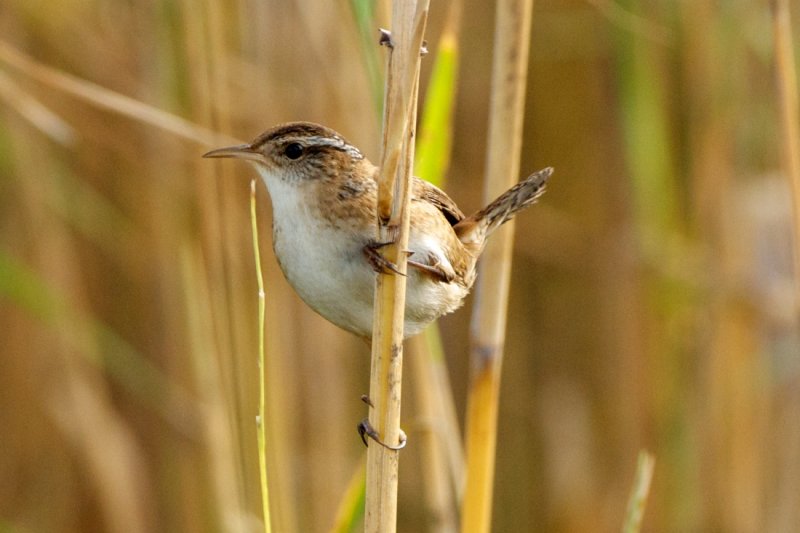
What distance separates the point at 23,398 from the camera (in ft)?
9.30

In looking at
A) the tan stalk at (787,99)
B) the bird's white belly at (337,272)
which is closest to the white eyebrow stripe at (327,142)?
the bird's white belly at (337,272)

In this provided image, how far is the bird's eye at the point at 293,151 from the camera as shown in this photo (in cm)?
165

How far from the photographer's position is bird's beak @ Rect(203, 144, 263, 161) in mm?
1628

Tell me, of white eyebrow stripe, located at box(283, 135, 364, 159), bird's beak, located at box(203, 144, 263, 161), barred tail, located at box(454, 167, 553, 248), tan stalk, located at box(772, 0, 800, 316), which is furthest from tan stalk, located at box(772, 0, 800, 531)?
bird's beak, located at box(203, 144, 263, 161)

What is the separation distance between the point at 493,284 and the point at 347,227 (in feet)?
0.81

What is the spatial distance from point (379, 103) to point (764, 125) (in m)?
1.56

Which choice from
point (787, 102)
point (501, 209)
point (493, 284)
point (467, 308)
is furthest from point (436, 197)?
point (467, 308)

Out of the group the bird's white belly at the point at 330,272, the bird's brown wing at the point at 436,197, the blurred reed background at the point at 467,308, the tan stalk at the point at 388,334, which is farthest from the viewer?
the blurred reed background at the point at 467,308

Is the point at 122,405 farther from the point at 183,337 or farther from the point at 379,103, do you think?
the point at 379,103

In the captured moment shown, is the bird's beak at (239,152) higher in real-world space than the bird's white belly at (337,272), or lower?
higher

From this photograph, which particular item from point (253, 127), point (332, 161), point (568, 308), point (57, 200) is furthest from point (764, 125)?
point (57, 200)

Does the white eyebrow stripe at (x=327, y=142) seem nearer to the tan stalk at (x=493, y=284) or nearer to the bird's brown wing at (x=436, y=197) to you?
the bird's brown wing at (x=436, y=197)

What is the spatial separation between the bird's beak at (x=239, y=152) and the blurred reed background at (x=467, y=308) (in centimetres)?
36

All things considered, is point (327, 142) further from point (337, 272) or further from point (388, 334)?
point (388, 334)
